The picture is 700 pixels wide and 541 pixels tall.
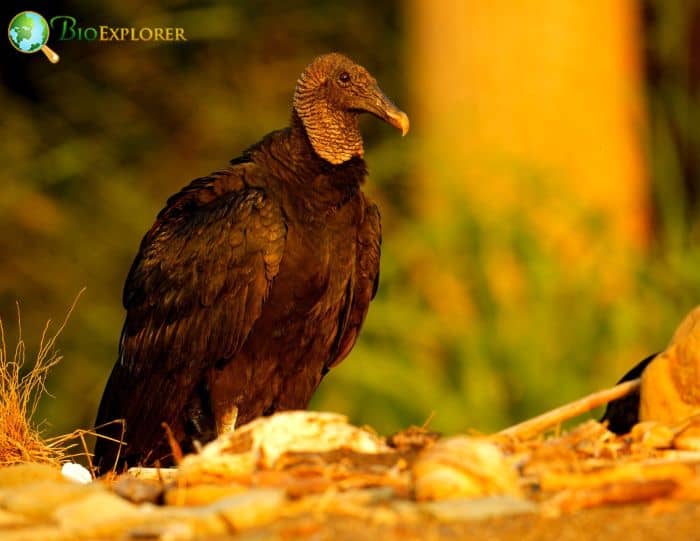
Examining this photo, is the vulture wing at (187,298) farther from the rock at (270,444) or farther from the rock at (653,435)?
the rock at (653,435)

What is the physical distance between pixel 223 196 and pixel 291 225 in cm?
25

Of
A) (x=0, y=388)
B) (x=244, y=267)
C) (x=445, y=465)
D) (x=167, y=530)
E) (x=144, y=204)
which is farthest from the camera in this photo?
(x=144, y=204)

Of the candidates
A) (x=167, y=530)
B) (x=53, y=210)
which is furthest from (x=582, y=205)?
(x=167, y=530)

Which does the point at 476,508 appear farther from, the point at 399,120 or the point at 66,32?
the point at 66,32

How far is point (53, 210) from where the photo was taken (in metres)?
7.52

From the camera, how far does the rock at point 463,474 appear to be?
282 cm

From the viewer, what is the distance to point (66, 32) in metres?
7.52

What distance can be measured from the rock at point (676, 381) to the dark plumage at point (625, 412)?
0.20 m

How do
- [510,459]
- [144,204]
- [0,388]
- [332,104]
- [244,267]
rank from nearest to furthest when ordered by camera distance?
[510,459], [0,388], [244,267], [332,104], [144,204]

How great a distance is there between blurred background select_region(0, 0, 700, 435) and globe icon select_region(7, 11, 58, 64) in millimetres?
284

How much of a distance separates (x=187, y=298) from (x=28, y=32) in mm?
3036

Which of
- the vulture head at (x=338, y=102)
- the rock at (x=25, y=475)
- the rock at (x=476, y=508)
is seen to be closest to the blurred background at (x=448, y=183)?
the vulture head at (x=338, y=102)

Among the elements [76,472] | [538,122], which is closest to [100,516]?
[76,472]

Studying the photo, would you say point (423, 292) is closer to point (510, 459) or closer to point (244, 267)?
point (244, 267)
